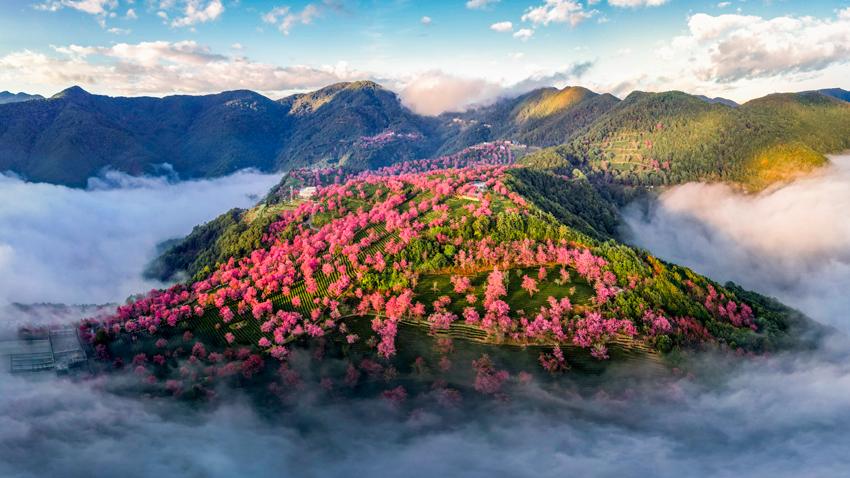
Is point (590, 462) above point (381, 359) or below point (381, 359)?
below

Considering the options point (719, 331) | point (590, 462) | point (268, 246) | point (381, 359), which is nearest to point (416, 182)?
point (268, 246)

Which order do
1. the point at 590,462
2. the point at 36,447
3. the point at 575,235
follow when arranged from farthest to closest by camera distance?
the point at 575,235 → the point at 590,462 → the point at 36,447

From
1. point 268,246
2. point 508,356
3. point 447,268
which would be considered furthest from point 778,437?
point 268,246

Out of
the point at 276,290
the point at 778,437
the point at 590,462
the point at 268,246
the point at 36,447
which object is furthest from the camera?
the point at 268,246

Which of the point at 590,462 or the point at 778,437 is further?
the point at 778,437

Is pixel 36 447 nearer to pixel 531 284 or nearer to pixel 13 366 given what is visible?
pixel 13 366

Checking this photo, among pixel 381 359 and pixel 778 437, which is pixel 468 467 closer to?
pixel 381 359

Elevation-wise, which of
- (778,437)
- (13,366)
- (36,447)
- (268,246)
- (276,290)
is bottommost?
(778,437)
